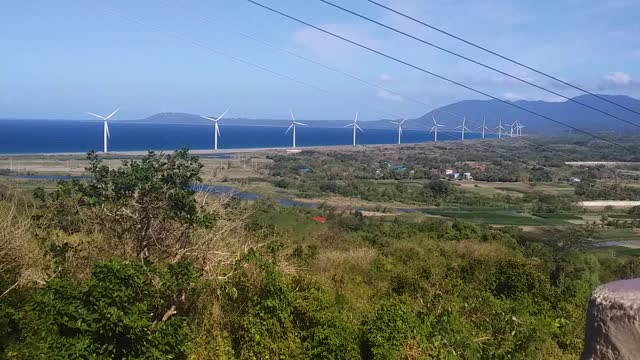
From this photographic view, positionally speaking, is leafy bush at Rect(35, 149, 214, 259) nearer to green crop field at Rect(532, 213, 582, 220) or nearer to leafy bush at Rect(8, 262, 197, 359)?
leafy bush at Rect(8, 262, 197, 359)

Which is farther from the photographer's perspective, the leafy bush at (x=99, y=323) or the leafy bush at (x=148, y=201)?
the leafy bush at (x=148, y=201)

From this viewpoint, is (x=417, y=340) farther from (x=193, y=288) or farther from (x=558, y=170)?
(x=558, y=170)

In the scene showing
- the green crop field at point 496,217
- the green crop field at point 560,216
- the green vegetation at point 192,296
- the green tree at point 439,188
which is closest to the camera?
the green vegetation at point 192,296

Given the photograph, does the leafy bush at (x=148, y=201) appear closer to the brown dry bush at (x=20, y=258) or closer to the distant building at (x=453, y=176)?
the brown dry bush at (x=20, y=258)

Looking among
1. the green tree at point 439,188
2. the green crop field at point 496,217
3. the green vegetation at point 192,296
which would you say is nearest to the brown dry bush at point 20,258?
the green vegetation at point 192,296

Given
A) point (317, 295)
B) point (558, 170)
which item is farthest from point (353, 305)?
point (558, 170)

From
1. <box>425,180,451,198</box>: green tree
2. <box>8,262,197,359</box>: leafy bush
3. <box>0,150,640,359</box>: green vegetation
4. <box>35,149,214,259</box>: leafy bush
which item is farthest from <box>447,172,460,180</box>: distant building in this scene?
<box>8,262,197,359</box>: leafy bush

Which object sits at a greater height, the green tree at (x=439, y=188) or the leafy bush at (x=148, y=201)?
the leafy bush at (x=148, y=201)

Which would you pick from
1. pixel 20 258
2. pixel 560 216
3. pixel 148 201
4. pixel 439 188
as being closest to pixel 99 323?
pixel 148 201
